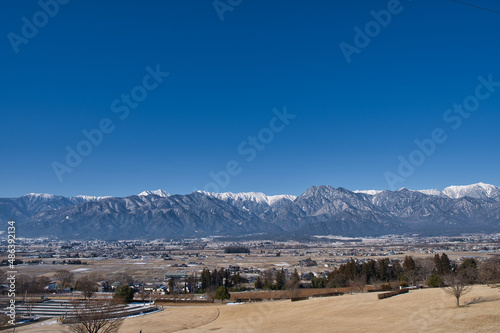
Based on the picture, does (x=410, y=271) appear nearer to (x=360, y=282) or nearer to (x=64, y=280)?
(x=360, y=282)

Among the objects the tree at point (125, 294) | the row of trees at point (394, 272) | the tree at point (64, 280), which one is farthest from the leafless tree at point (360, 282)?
the tree at point (64, 280)

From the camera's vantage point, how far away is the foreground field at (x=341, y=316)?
2731 centimetres

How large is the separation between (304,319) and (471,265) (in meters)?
46.7

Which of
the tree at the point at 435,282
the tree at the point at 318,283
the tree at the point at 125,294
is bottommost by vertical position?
the tree at the point at 318,283

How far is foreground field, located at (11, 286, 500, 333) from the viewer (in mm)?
27312

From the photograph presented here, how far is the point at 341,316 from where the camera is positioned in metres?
35.7

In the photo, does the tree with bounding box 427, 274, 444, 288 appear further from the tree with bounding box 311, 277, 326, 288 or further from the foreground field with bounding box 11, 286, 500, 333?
the tree with bounding box 311, 277, 326, 288

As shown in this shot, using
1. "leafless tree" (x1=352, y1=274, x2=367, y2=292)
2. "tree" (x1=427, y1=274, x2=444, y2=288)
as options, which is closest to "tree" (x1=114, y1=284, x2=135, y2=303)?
"leafless tree" (x1=352, y1=274, x2=367, y2=292)

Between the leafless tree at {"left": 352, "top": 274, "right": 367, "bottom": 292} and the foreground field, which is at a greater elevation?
the foreground field

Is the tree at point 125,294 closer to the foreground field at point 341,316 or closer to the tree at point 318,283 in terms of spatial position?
the foreground field at point 341,316

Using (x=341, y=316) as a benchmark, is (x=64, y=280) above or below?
above

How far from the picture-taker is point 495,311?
27688mm

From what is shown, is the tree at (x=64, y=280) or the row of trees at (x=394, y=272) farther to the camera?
the tree at (x=64, y=280)

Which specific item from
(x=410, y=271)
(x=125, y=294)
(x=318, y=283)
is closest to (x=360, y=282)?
(x=318, y=283)
